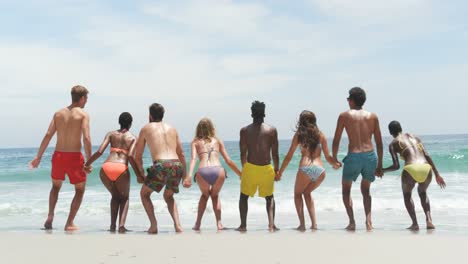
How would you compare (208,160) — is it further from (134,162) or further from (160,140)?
(134,162)

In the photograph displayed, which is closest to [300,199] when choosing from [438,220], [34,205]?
[438,220]

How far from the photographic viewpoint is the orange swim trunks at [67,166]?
6.77m

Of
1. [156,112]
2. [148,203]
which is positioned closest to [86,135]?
[156,112]

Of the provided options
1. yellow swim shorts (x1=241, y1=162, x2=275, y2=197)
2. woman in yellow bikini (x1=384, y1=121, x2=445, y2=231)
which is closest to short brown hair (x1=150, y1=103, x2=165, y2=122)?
yellow swim shorts (x1=241, y1=162, x2=275, y2=197)

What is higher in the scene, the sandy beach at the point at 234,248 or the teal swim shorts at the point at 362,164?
the teal swim shorts at the point at 362,164

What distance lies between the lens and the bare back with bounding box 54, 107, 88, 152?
6785 mm

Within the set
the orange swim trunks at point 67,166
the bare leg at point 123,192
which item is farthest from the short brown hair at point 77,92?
the bare leg at point 123,192

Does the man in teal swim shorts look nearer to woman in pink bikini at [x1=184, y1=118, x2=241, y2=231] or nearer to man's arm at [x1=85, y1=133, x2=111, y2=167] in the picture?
woman in pink bikini at [x1=184, y1=118, x2=241, y2=231]

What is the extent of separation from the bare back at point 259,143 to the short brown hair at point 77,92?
2.25 metres

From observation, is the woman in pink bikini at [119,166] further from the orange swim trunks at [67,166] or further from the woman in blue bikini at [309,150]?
the woman in blue bikini at [309,150]

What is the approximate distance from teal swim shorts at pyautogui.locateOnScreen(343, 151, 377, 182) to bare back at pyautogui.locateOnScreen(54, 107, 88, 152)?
3603mm

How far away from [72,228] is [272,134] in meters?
3.03

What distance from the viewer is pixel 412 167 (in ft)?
22.9

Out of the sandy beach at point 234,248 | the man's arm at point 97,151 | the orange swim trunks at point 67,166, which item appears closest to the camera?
the sandy beach at point 234,248
